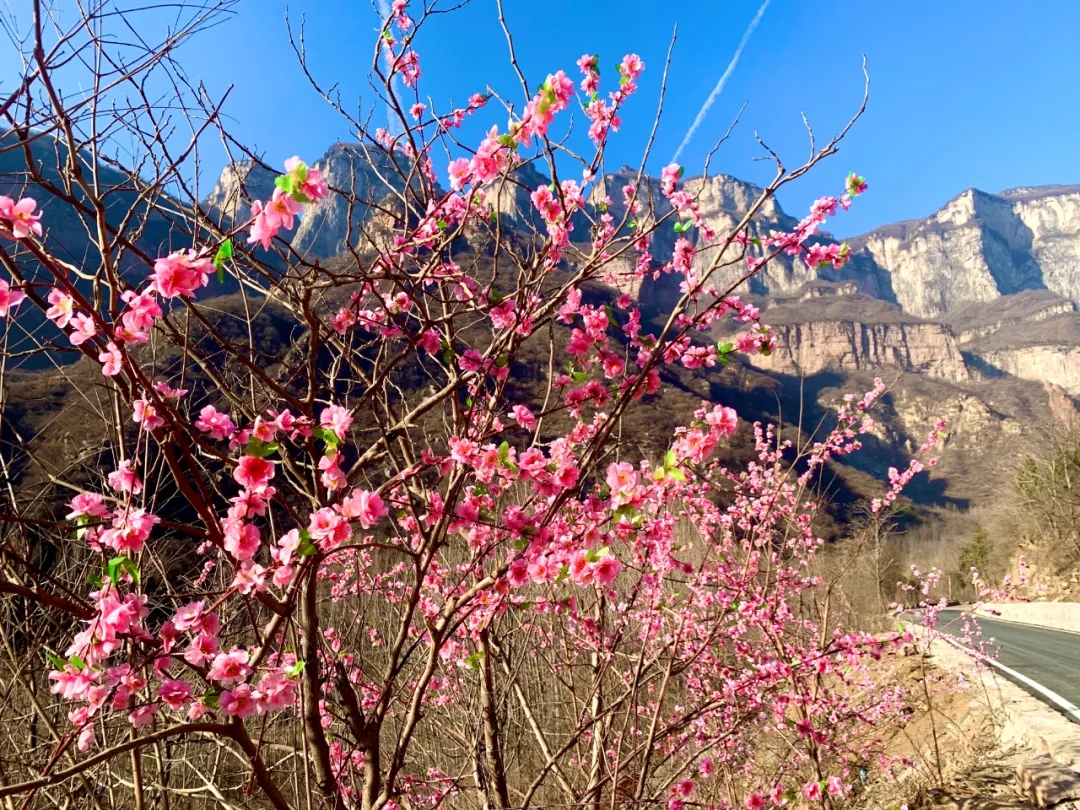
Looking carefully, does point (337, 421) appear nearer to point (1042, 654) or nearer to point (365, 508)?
point (365, 508)

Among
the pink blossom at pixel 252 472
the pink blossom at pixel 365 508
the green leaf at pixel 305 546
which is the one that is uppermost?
the pink blossom at pixel 252 472

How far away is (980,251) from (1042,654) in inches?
6774

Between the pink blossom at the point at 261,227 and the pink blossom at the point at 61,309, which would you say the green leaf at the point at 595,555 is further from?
the pink blossom at the point at 61,309

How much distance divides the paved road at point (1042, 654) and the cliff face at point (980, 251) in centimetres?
14603

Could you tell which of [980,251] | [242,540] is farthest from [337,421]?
[980,251]

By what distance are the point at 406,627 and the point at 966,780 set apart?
17.7 feet

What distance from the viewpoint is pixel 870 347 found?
349ft

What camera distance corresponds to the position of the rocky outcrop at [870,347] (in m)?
103

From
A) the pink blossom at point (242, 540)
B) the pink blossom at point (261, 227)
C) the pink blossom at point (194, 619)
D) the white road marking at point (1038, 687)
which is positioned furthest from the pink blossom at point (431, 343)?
the white road marking at point (1038, 687)

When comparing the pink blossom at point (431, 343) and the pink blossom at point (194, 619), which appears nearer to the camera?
the pink blossom at point (194, 619)

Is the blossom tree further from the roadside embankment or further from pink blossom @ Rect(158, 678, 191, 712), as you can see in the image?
the roadside embankment

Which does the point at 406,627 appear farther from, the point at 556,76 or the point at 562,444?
the point at 556,76

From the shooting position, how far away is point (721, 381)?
177 ft

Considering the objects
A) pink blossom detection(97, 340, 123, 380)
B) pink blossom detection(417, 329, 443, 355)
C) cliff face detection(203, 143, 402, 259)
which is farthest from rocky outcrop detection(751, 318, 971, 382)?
pink blossom detection(97, 340, 123, 380)
